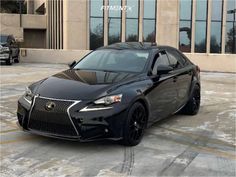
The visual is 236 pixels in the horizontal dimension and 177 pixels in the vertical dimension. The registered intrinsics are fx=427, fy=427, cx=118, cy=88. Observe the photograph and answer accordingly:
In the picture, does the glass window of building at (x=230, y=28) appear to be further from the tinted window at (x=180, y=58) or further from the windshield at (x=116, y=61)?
the windshield at (x=116, y=61)

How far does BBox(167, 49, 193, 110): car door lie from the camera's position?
7.87 metres

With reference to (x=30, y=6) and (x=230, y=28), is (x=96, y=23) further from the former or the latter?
(x=30, y=6)

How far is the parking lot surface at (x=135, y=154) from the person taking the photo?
5.18 metres

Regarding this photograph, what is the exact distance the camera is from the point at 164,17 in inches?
1342

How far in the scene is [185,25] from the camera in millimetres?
34750

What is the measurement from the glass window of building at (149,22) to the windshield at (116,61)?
27271 mm

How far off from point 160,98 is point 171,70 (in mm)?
695

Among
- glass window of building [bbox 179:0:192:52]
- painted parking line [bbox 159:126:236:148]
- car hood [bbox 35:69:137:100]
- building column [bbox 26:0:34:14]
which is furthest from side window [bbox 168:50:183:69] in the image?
building column [bbox 26:0:34:14]

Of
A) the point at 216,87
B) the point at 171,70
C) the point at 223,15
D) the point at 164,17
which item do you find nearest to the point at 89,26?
the point at 164,17

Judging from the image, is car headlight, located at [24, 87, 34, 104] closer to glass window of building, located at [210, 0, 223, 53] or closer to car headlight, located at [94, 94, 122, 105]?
car headlight, located at [94, 94, 122, 105]

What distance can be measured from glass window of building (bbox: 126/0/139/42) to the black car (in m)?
26.9

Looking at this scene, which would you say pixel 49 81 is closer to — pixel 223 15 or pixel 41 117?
pixel 41 117

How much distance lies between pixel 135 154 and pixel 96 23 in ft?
95.4

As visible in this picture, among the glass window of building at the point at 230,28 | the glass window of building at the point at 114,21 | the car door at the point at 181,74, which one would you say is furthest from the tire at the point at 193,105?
the glass window of building at the point at 230,28
